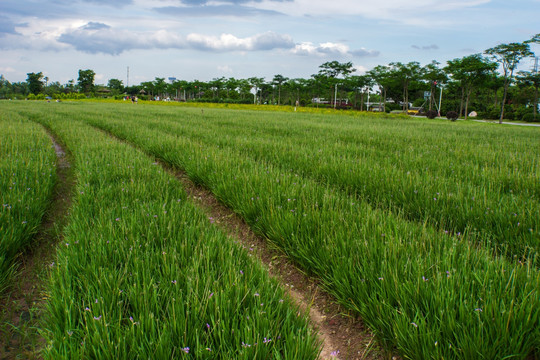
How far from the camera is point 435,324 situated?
4.78ft

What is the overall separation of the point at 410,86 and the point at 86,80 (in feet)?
263

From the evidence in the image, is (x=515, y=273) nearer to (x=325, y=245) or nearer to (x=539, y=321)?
(x=539, y=321)

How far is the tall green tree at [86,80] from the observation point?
8739 centimetres

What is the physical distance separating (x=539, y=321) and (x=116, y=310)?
1.89 meters

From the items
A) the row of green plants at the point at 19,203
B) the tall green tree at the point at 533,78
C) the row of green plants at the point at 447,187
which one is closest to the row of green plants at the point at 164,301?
the row of green plants at the point at 19,203

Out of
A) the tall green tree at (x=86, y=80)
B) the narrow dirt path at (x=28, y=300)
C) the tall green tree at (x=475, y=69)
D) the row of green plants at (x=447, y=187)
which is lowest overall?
the narrow dirt path at (x=28, y=300)

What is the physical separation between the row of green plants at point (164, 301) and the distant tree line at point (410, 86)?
112 ft

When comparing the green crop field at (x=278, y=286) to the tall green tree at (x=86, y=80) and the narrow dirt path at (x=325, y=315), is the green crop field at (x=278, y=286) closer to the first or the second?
the narrow dirt path at (x=325, y=315)

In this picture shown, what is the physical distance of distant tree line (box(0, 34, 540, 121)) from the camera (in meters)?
34.0

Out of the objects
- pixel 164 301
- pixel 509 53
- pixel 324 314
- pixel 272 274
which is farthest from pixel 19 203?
pixel 509 53

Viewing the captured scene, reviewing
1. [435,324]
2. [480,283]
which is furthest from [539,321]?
[435,324]

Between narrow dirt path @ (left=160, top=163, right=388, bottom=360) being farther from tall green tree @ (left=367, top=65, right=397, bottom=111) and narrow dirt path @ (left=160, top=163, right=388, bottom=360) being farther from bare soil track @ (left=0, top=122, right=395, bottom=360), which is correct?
tall green tree @ (left=367, top=65, right=397, bottom=111)

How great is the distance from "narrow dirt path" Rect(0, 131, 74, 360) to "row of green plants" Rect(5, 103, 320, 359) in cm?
20

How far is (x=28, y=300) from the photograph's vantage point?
80.7 inches
